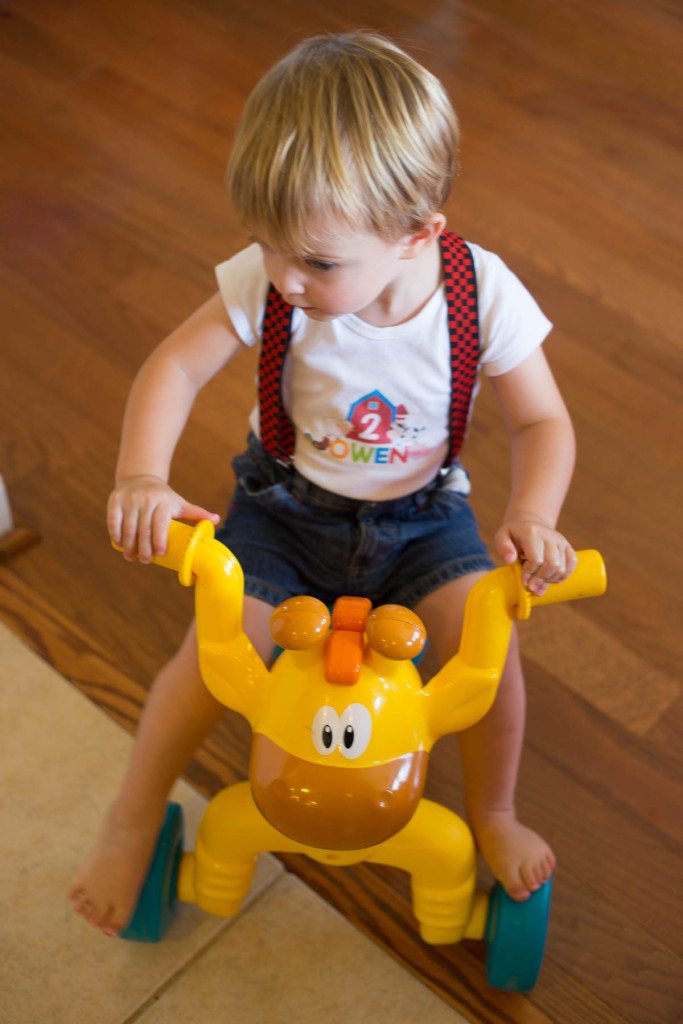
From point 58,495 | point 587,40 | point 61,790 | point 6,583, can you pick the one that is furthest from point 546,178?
point 61,790

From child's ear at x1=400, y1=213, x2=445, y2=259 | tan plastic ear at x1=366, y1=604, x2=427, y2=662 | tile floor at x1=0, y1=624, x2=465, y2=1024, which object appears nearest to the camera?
tan plastic ear at x1=366, y1=604, x2=427, y2=662

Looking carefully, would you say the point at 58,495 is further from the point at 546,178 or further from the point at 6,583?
the point at 546,178

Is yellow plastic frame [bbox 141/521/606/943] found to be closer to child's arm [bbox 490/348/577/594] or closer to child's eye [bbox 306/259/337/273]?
child's arm [bbox 490/348/577/594]

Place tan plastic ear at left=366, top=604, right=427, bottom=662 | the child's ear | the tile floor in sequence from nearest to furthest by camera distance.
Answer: tan plastic ear at left=366, top=604, right=427, bottom=662, the child's ear, the tile floor

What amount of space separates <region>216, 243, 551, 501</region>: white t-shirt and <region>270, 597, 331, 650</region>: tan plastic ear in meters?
0.24

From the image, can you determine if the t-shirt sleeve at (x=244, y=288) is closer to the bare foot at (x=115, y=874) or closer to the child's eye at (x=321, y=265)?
the child's eye at (x=321, y=265)

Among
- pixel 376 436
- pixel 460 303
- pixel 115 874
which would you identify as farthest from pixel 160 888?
pixel 460 303

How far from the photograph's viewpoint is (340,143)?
65 centimetres

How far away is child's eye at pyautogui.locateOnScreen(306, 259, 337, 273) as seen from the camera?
690mm

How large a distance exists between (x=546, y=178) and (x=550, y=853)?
1.03m

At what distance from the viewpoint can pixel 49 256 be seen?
1422mm

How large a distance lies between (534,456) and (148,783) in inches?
15.2

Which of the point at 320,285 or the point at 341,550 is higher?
the point at 320,285

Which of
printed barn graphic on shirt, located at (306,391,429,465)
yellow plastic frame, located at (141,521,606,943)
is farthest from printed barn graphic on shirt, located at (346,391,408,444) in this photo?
yellow plastic frame, located at (141,521,606,943)
